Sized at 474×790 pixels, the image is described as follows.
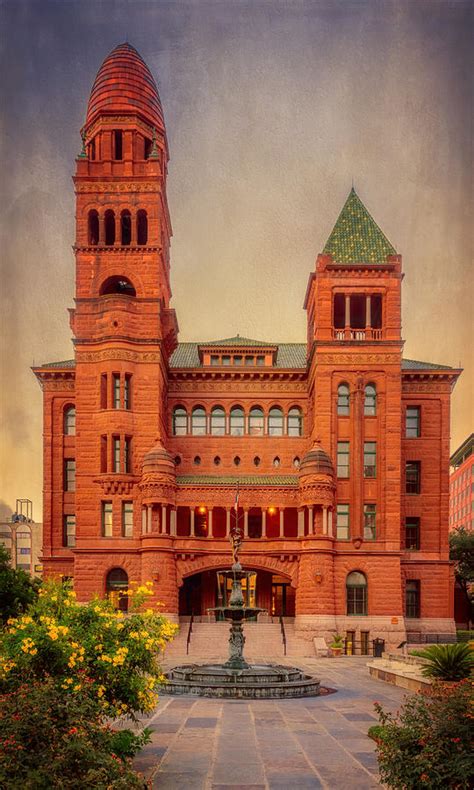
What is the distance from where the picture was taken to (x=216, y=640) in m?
48.6

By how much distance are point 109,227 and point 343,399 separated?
69.1 feet

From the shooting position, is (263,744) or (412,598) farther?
(412,598)

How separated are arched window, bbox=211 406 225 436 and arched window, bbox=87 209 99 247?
15055 millimetres

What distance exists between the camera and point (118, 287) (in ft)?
198

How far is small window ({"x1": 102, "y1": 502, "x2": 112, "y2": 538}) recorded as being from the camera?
2162 inches

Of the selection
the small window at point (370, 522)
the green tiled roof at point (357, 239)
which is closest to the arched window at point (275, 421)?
the small window at point (370, 522)

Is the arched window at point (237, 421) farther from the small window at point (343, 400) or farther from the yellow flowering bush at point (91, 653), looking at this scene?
the yellow flowering bush at point (91, 653)

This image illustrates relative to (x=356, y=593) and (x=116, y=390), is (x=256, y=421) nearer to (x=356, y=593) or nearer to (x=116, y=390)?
(x=116, y=390)

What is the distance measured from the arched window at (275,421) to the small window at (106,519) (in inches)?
531

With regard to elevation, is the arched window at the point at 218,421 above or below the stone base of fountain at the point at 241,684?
above

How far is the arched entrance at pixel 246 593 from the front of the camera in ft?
190

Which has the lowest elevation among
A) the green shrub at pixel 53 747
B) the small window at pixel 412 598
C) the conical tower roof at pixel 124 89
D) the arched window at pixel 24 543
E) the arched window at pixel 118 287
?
the arched window at pixel 24 543

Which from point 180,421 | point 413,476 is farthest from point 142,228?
point 413,476

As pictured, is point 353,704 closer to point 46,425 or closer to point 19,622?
point 19,622
